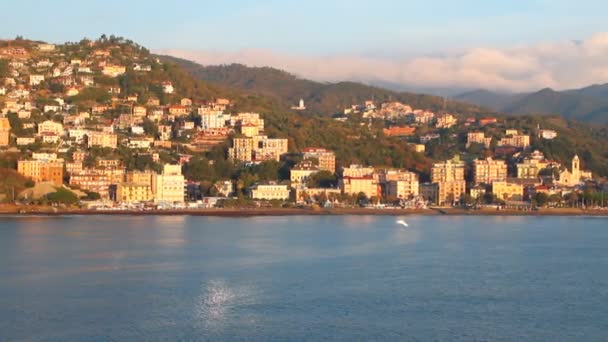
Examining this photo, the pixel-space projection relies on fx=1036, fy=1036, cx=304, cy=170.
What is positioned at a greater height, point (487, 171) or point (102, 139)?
point (102, 139)

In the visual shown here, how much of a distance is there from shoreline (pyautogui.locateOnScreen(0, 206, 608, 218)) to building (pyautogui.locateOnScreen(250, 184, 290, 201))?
232 cm

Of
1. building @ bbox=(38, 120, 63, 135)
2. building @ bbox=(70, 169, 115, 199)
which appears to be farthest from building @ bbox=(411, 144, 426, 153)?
building @ bbox=(70, 169, 115, 199)

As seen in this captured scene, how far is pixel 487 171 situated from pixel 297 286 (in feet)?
134

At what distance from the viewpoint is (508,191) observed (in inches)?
2169

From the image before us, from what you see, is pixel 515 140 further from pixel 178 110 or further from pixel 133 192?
pixel 133 192

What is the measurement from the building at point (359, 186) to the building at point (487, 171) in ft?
24.6

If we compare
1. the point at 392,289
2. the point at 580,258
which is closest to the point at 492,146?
the point at 580,258

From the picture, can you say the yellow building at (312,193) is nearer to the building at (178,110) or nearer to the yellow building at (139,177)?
the yellow building at (139,177)

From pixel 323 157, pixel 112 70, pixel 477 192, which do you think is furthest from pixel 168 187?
pixel 112 70

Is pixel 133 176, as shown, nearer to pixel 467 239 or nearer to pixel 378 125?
pixel 467 239

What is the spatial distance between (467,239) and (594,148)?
45137 millimetres

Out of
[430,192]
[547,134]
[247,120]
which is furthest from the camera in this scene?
[547,134]

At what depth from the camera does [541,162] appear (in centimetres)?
6297

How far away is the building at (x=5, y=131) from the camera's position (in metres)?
48.9
